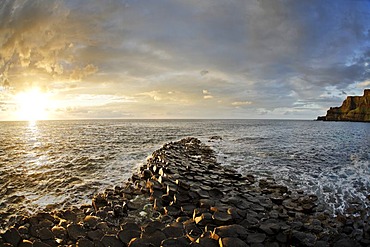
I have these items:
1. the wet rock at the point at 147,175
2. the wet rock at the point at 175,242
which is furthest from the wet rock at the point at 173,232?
the wet rock at the point at 147,175

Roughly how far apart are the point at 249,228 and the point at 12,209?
9.45 meters

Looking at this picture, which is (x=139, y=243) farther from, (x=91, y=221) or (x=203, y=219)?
(x=91, y=221)

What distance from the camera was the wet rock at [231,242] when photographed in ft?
17.1

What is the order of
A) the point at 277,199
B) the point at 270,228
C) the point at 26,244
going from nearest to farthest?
the point at 26,244, the point at 270,228, the point at 277,199

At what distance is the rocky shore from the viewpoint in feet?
18.8

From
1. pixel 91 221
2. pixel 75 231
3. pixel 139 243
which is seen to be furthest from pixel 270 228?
pixel 75 231

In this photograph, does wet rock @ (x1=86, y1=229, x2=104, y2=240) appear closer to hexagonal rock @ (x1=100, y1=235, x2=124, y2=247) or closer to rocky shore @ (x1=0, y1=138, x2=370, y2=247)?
rocky shore @ (x1=0, y1=138, x2=370, y2=247)

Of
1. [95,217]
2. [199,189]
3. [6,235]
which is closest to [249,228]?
[199,189]

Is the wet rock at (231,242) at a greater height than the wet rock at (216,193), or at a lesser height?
greater

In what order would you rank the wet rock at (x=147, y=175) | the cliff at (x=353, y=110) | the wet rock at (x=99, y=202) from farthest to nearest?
1. the cliff at (x=353, y=110)
2. the wet rock at (x=147, y=175)
3. the wet rock at (x=99, y=202)

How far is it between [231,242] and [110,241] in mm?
3118

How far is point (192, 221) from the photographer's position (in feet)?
22.5

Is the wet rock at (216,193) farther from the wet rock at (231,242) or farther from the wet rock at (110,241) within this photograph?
the wet rock at (110,241)

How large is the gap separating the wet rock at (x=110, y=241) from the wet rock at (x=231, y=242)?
2.59m
